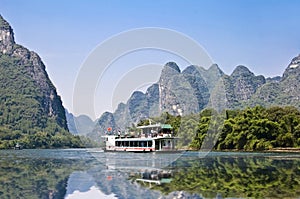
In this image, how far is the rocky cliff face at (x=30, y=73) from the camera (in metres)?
144

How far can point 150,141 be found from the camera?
46750mm

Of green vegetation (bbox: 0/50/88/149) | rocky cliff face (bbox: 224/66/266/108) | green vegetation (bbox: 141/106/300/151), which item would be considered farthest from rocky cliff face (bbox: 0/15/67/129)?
green vegetation (bbox: 141/106/300/151)

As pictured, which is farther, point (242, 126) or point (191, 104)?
point (191, 104)

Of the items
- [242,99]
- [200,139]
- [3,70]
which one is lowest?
[200,139]

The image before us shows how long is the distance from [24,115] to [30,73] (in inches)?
1152

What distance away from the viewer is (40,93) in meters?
146

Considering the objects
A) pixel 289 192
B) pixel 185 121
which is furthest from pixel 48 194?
Result: pixel 185 121

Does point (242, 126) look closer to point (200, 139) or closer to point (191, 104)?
point (200, 139)

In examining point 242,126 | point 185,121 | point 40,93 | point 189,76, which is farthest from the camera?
point 40,93

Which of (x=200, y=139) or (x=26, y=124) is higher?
(x=26, y=124)

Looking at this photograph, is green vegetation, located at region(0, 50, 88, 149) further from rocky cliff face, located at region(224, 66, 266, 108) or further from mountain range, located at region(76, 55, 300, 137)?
rocky cliff face, located at region(224, 66, 266, 108)

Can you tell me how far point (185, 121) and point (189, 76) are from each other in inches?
1678

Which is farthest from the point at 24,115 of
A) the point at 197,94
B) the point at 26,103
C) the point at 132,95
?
the point at 197,94

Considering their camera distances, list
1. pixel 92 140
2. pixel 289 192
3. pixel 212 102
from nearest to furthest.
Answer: pixel 289 192, pixel 212 102, pixel 92 140
